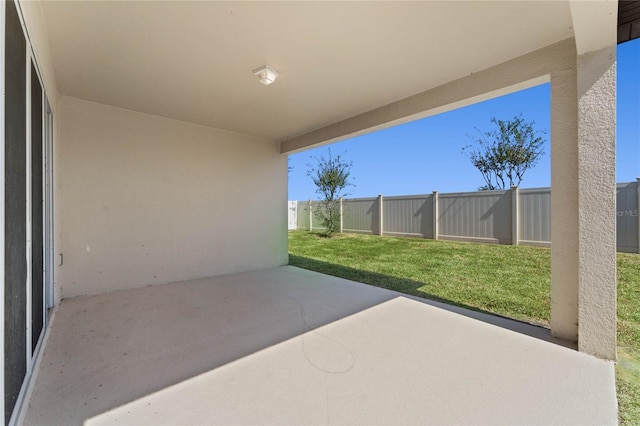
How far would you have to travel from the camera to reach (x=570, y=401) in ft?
5.27

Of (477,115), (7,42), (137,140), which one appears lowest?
(7,42)

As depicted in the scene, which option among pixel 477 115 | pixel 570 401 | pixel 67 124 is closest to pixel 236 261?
pixel 67 124

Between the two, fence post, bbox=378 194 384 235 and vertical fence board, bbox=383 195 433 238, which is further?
fence post, bbox=378 194 384 235

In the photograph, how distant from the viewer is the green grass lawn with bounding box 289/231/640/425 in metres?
2.35

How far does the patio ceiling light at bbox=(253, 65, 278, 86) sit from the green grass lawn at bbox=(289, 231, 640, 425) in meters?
3.14

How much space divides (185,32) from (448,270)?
5.08 meters

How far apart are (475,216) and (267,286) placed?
6309 millimetres

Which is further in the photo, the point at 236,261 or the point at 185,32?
the point at 236,261

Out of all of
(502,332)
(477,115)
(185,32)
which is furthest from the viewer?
(477,115)

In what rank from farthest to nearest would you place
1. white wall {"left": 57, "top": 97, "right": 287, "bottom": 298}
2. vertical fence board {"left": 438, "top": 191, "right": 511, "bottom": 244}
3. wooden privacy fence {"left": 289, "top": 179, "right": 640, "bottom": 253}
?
vertical fence board {"left": 438, "top": 191, "right": 511, "bottom": 244}
wooden privacy fence {"left": 289, "top": 179, "right": 640, "bottom": 253}
white wall {"left": 57, "top": 97, "right": 287, "bottom": 298}

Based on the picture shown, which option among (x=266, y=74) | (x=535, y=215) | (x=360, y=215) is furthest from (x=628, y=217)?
(x=266, y=74)

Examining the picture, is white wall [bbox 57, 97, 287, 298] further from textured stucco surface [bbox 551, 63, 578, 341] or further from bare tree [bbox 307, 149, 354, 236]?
bare tree [bbox 307, 149, 354, 236]

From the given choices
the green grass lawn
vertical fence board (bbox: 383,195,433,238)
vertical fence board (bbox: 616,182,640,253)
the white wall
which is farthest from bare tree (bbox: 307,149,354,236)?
vertical fence board (bbox: 616,182,640,253)

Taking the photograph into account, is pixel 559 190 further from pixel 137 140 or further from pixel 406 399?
pixel 137 140
